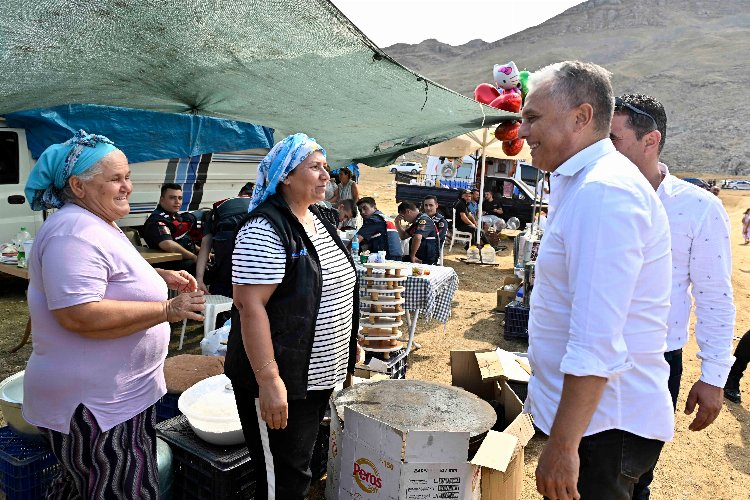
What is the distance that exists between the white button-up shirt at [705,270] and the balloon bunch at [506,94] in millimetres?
4095

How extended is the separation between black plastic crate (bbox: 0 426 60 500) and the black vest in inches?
45.1

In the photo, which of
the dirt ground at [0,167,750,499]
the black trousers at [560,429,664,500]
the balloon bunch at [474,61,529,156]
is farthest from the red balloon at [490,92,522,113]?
the black trousers at [560,429,664,500]

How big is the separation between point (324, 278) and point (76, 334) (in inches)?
35.0

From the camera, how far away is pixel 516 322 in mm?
6516

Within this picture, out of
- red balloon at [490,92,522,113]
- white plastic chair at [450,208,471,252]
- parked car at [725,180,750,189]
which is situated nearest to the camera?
red balloon at [490,92,522,113]

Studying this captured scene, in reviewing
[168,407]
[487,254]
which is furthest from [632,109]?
[487,254]

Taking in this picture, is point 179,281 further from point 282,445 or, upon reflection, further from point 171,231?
point 171,231

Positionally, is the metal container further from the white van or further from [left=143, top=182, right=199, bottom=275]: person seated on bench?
the white van

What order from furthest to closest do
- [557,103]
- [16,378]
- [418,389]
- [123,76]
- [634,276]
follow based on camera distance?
[123,76] < [418,389] < [16,378] < [557,103] < [634,276]

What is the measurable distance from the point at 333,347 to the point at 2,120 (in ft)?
20.1

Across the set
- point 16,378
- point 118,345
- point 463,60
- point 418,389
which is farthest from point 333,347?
point 463,60

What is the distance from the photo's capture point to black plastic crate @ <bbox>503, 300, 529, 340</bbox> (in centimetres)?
647

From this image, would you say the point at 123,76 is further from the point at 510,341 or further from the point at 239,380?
the point at 510,341

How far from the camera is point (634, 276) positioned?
49.3 inches
